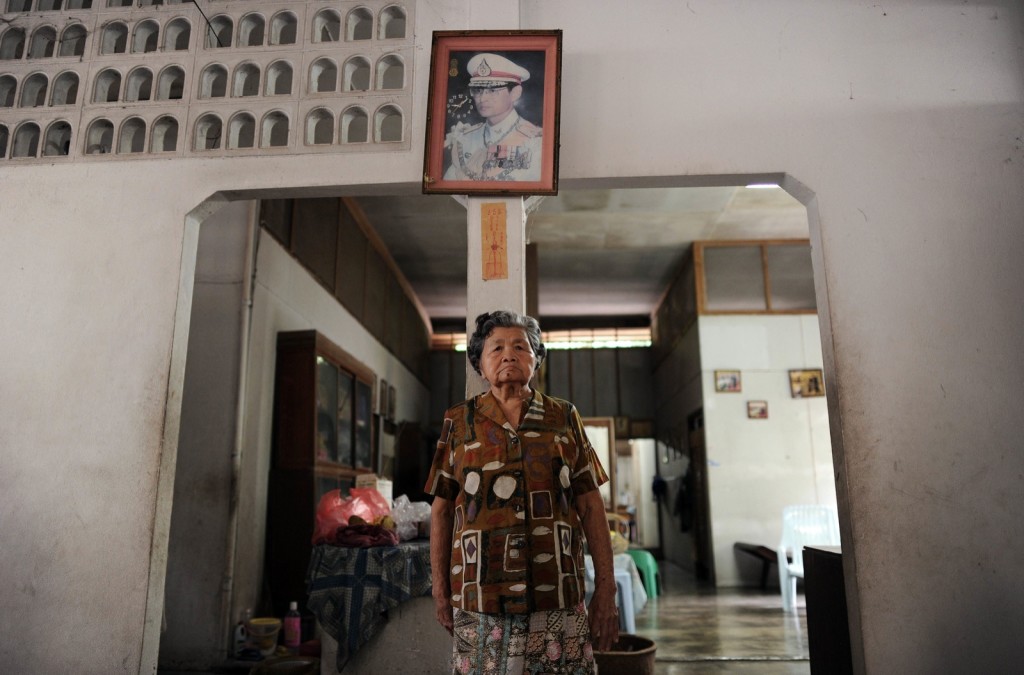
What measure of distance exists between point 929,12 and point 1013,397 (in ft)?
5.94

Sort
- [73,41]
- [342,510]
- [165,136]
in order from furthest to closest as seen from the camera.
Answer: [342,510] → [73,41] → [165,136]

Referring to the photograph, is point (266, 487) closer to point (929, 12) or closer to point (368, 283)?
point (368, 283)

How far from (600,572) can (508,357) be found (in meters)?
0.72

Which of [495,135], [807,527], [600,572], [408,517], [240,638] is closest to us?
[600,572]

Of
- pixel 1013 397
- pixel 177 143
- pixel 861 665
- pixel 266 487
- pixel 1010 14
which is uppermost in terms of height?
pixel 1010 14

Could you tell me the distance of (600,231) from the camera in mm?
9594

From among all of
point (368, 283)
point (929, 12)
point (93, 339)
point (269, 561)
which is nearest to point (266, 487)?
point (269, 561)

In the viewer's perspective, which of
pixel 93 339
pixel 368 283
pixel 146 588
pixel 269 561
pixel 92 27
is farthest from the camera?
pixel 368 283

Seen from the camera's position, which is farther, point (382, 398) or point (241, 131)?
point (382, 398)

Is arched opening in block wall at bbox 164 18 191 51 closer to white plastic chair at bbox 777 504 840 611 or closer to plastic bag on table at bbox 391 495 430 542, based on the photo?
plastic bag on table at bbox 391 495 430 542

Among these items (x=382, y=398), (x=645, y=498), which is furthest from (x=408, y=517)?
(x=645, y=498)

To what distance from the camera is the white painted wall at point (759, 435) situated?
9.03 meters

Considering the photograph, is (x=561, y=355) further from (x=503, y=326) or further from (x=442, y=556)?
(x=442, y=556)

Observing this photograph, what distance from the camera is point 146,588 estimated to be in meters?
3.06
